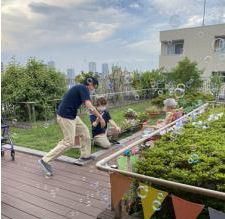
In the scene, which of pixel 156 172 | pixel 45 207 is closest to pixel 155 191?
pixel 156 172

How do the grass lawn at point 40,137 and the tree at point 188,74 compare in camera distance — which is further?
the tree at point 188,74

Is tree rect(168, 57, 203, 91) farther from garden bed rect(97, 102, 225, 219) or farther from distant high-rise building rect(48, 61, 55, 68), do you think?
garden bed rect(97, 102, 225, 219)

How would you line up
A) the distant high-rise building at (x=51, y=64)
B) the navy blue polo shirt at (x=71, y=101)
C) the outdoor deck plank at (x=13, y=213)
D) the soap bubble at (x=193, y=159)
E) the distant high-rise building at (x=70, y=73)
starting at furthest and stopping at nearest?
the distant high-rise building at (x=70, y=73) → the distant high-rise building at (x=51, y=64) → the navy blue polo shirt at (x=71, y=101) → the outdoor deck plank at (x=13, y=213) → the soap bubble at (x=193, y=159)

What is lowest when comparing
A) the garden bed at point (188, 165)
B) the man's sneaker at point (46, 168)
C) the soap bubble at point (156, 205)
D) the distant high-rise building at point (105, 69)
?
the man's sneaker at point (46, 168)

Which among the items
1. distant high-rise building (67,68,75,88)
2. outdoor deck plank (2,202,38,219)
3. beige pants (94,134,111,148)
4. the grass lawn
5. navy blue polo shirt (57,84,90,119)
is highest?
distant high-rise building (67,68,75,88)

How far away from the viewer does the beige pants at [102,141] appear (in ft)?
18.4

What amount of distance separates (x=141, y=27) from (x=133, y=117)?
Result: 10.1 feet

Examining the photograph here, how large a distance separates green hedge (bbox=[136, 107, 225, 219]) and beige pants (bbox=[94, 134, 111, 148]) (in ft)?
7.91

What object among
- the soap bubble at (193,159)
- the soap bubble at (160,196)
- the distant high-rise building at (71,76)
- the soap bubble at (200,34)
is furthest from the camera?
the soap bubble at (200,34)

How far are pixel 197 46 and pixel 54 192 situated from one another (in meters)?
21.1

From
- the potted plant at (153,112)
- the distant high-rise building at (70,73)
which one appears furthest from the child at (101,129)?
the distant high-rise building at (70,73)

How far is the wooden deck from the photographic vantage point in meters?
3.21

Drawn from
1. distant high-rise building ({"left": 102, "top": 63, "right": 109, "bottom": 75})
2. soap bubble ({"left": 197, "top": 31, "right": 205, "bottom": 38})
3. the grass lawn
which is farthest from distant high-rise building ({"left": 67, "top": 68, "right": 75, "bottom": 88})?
soap bubble ({"left": 197, "top": 31, "right": 205, "bottom": 38})

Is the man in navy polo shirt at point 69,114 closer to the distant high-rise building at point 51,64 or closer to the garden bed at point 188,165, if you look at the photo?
the garden bed at point 188,165
